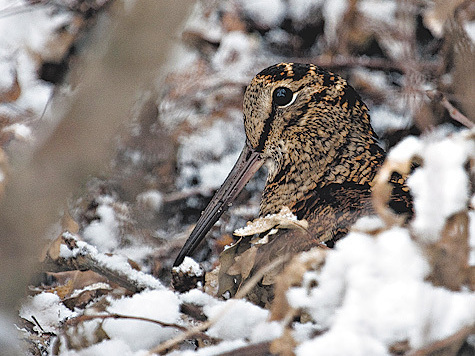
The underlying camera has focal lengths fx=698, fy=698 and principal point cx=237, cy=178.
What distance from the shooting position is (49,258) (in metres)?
1.84

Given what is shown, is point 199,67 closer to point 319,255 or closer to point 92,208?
point 92,208

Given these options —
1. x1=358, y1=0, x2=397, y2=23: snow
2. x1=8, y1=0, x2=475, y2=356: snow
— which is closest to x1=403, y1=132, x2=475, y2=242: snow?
x1=8, y1=0, x2=475, y2=356: snow

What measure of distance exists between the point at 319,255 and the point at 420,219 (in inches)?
7.6

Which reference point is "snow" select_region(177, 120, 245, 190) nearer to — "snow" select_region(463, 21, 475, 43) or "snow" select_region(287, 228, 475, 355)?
"snow" select_region(463, 21, 475, 43)

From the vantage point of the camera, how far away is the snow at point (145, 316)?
1396 millimetres

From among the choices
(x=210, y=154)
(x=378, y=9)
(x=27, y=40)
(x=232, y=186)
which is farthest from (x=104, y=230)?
(x=378, y=9)

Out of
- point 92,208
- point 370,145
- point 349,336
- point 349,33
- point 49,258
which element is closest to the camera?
point 349,336

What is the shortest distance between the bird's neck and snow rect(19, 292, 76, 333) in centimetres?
65

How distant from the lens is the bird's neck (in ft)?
6.35

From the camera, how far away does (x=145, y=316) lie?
1.45 m

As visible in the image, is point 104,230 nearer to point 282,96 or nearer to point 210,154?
point 210,154


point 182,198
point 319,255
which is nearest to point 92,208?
point 182,198

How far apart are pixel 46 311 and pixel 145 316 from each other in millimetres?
406

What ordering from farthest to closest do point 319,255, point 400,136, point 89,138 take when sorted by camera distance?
point 400,136 < point 319,255 < point 89,138
